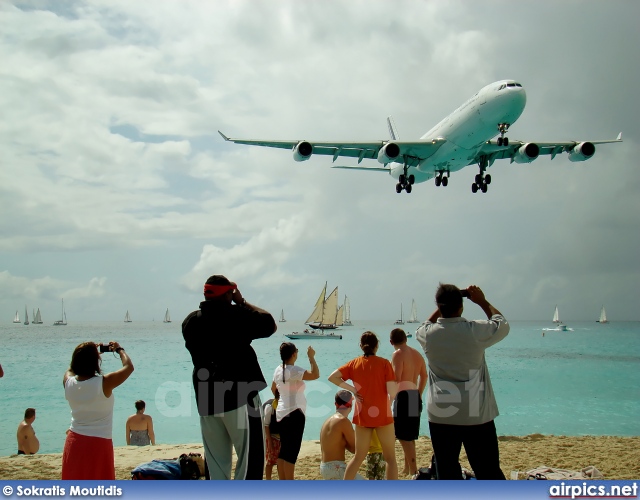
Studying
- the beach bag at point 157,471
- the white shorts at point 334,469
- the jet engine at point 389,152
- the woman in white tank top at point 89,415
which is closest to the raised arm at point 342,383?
the white shorts at point 334,469

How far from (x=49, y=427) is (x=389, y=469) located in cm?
2739

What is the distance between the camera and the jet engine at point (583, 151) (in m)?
27.5

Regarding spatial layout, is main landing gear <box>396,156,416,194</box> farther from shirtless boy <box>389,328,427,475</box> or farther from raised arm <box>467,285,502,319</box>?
raised arm <box>467,285,502,319</box>

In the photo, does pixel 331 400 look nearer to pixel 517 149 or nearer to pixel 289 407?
pixel 517 149

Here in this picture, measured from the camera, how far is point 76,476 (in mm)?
4863

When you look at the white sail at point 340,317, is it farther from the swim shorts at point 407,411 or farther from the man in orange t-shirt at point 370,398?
the man in orange t-shirt at point 370,398

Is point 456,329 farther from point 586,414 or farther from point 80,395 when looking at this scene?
point 586,414

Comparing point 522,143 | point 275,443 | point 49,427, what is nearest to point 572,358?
point 522,143

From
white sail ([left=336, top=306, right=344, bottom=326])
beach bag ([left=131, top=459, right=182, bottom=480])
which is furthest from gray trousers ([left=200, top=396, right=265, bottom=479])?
white sail ([left=336, top=306, right=344, bottom=326])

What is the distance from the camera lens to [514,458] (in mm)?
11273

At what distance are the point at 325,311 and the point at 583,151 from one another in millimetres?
61228

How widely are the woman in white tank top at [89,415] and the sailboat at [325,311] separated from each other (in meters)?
78.0

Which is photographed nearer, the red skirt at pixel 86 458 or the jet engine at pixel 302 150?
the red skirt at pixel 86 458

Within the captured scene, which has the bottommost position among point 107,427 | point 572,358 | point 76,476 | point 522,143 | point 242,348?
point 572,358
